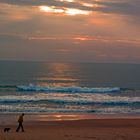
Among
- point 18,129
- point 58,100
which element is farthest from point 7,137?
point 58,100

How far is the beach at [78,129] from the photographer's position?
24.1 m

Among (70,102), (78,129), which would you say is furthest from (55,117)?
(70,102)

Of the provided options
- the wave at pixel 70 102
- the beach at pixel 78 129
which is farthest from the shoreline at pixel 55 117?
the wave at pixel 70 102

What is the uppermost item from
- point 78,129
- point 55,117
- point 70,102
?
point 70,102

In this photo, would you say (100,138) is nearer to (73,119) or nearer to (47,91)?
(73,119)

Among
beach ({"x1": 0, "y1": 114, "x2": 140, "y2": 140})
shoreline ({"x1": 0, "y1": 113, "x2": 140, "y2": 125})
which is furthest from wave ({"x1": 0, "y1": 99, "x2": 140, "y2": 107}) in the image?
beach ({"x1": 0, "y1": 114, "x2": 140, "y2": 140})

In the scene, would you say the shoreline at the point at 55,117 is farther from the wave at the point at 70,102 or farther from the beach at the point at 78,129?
the wave at the point at 70,102

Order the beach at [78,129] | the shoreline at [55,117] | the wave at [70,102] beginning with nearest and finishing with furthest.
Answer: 1. the beach at [78,129]
2. the shoreline at [55,117]
3. the wave at [70,102]

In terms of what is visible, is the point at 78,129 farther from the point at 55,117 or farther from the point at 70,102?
the point at 70,102

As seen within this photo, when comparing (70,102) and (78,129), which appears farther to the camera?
(70,102)

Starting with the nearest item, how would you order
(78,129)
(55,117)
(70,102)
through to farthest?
(78,129)
(55,117)
(70,102)

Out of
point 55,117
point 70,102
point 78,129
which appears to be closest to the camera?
point 78,129

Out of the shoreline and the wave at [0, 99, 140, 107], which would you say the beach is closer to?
the shoreline

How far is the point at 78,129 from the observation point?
29188 millimetres
